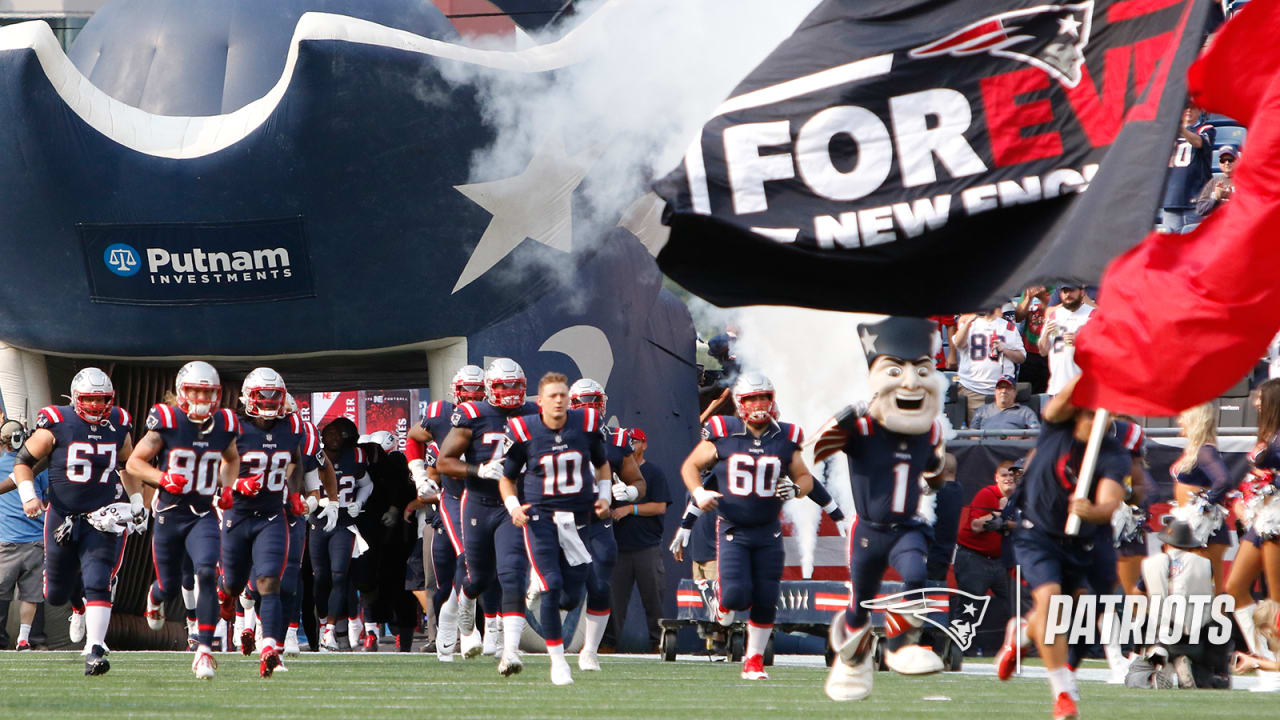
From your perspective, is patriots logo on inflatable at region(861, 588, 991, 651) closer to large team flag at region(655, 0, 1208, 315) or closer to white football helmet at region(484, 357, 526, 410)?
large team flag at region(655, 0, 1208, 315)

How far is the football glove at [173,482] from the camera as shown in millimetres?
9977

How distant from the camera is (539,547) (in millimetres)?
10156

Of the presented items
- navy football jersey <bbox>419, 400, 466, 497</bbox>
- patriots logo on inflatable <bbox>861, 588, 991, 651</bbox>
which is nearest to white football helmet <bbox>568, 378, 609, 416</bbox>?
navy football jersey <bbox>419, 400, 466, 497</bbox>

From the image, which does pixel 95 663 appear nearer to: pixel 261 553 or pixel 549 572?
pixel 261 553

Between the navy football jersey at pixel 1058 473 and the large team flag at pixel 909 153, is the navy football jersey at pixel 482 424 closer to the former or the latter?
the navy football jersey at pixel 1058 473

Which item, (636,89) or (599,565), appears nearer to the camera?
(599,565)

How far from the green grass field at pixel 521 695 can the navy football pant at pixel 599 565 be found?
470mm

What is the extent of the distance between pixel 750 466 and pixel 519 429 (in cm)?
150

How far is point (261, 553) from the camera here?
33.5ft

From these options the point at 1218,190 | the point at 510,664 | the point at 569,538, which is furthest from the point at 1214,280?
the point at 1218,190

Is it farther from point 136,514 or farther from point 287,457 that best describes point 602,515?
point 136,514

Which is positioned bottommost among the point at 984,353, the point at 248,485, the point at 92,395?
the point at 248,485

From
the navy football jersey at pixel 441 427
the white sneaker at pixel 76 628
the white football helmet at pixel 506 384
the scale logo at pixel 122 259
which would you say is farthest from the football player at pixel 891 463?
the scale logo at pixel 122 259

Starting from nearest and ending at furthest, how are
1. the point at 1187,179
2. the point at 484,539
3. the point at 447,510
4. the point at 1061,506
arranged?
the point at 1061,506 < the point at 484,539 < the point at 447,510 < the point at 1187,179
